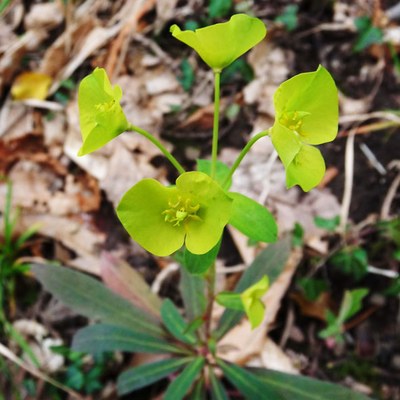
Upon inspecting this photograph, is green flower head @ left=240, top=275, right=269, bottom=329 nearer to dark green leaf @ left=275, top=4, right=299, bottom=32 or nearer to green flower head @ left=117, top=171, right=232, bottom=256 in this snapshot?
green flower head @ left=117, top=171, right=232, bottom=256

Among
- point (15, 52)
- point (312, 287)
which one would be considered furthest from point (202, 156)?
point (15, 52)

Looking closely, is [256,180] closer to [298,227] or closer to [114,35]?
[298,227]

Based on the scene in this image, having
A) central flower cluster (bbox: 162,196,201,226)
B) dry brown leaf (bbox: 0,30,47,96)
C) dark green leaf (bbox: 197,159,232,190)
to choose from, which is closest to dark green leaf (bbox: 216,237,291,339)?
dark green leaf (bbox: 197,159,232,190)

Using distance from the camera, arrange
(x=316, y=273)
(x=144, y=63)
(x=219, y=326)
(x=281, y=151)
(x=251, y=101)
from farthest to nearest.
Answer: (x=144, y=63) < (x=251, y=101) < (x=316, y=273) < (x=219, y=326) < (x=281, y=151)

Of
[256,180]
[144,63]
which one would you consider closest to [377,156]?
[256,180]

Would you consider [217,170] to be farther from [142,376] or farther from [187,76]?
Answer: [187,76]

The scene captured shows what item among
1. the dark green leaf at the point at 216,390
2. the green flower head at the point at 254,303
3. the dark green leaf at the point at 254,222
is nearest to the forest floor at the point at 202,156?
the dark green leaf at the point at 216,390

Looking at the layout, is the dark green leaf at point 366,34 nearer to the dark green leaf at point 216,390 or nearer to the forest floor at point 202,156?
the forest floor at point 202,156
